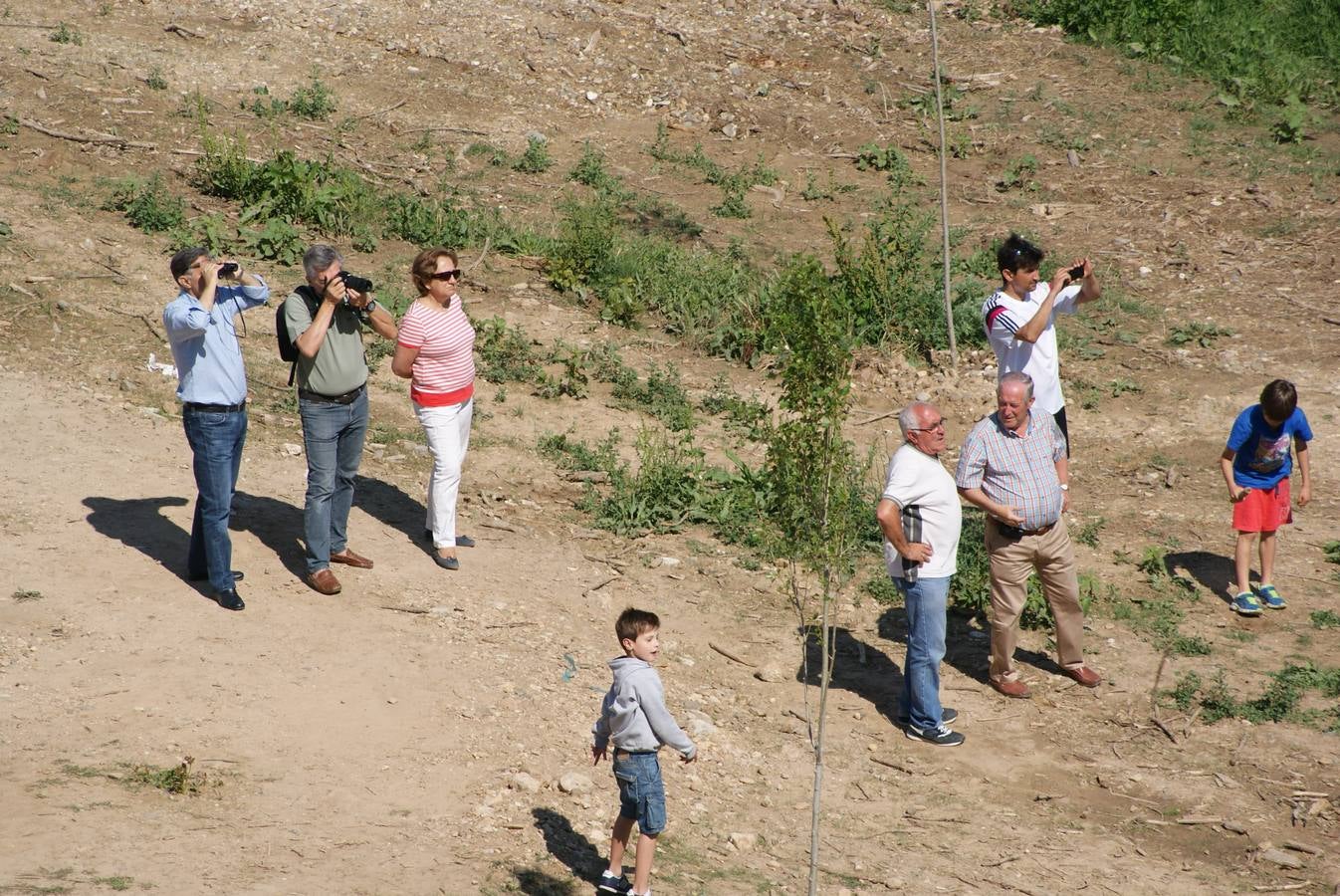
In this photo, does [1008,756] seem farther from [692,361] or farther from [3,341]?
[3,341]

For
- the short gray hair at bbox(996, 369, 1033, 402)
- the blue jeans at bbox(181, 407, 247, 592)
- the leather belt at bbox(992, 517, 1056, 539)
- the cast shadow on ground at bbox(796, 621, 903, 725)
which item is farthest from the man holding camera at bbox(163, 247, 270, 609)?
the leather belt at bbox(992, 517, 1056, 539)

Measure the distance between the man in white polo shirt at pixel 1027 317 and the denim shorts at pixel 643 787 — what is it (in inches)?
135

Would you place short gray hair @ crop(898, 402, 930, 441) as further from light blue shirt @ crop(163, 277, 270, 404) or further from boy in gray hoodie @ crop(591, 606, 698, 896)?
light blue shirt @ crop(163, 277, 270, 404)

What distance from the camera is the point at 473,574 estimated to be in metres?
7.62

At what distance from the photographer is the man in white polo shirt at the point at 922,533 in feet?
20.7

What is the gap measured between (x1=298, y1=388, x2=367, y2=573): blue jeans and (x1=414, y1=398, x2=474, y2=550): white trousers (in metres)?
0.40

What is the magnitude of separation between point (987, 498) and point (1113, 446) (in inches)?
157

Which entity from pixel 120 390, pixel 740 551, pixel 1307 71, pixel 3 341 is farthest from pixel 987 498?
pixel 1307 71

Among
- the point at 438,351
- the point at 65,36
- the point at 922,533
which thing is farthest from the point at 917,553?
the point at 65,36

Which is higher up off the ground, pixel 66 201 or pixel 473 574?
pixel 66 201

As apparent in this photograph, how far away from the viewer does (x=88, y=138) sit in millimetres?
12258

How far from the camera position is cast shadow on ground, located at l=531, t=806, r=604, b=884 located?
532 cm

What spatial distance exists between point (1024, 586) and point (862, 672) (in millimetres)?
1102

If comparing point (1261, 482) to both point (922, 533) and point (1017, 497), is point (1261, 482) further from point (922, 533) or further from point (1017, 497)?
point (922, 533)
